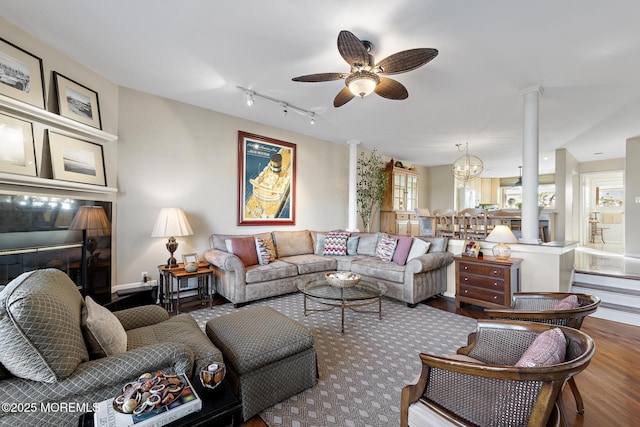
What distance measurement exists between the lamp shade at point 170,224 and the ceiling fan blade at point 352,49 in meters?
2.66

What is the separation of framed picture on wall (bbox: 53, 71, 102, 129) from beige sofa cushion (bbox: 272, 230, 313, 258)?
2.73 m

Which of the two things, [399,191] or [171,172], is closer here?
[171,172]

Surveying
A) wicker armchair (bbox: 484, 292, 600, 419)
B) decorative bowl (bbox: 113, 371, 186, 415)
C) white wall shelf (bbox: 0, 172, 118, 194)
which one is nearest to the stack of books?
decorative bowl (bbox: 113, 371, 186, 415)

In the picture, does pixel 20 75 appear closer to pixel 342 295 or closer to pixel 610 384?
pixel 342 295

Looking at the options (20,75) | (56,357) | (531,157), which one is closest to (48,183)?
(20,75)

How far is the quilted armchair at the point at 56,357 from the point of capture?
38.6 inches

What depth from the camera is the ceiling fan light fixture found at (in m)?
2.34

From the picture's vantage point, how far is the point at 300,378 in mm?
1781

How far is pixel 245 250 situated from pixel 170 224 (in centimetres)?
100

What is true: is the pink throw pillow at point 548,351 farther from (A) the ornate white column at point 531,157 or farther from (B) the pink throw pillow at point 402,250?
(B) the pink throw pillow at point 402,250

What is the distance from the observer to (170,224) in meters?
3.27

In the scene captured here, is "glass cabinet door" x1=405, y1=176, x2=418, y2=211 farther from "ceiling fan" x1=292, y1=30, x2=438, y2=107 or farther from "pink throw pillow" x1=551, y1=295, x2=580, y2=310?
"pink throw pillow" x1=551, y1=295, x2=580, y2=310

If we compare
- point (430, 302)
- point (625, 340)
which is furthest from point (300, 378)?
point (625, 340)

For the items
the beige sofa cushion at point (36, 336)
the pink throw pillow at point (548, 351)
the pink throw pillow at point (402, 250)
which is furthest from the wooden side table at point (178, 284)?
the pink throw pillow at point (548, 351)
